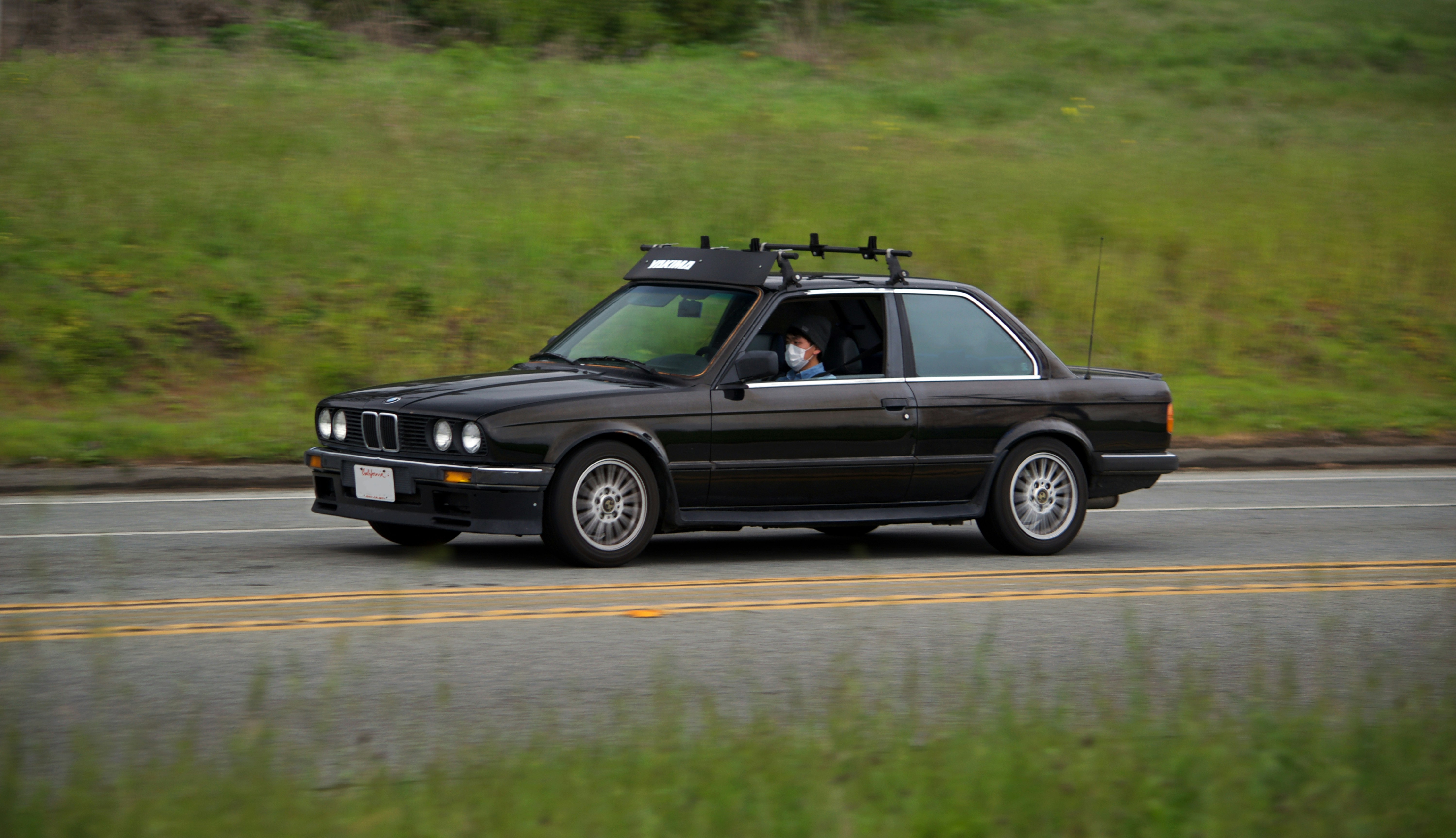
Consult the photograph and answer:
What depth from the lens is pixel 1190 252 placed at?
72.6 ft

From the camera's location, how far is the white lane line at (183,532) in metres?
9.59

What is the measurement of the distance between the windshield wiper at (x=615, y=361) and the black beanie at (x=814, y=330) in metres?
0.84

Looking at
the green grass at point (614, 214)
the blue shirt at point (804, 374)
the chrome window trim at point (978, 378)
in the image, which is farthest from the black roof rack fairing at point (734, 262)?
the green grass at point (614, 214)

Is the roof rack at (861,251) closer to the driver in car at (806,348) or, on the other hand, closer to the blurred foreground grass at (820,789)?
the driver in car at (806,348)

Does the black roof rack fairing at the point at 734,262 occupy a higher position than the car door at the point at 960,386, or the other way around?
the black roof rack fairing at the point at 734,262

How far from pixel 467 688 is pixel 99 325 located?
1123 cm

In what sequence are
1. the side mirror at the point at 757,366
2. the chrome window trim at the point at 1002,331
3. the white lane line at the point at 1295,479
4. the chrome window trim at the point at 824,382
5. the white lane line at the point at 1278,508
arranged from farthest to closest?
the white lane line at the point at 1295,479
the white lane line at the point at 1278,508
the chrome window trim at the point at 1002,331
the chrome window trim at the point at 824,382
the side mirror at the point at 757,366

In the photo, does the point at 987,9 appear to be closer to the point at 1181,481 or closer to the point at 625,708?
the point at 1181,481

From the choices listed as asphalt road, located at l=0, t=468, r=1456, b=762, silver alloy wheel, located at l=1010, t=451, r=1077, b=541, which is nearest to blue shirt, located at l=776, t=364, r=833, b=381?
asphalt road, located at l=0, t=468, r=1456, b=762

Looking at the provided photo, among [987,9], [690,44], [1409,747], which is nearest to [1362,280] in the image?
[690,44]

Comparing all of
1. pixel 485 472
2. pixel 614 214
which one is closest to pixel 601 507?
pixel 485 472

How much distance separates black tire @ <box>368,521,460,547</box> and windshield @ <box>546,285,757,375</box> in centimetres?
128

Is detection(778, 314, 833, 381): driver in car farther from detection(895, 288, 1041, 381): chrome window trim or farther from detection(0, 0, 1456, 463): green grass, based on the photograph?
detection(0, 0, 1456, 463): green grass

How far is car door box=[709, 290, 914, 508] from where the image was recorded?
886cm
